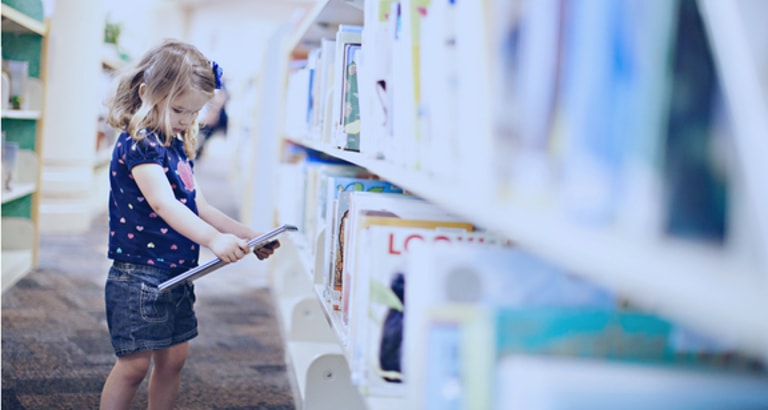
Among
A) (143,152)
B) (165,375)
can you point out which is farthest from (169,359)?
(143,152)

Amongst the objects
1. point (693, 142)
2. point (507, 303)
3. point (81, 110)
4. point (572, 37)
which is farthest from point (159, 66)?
point (81, 110)

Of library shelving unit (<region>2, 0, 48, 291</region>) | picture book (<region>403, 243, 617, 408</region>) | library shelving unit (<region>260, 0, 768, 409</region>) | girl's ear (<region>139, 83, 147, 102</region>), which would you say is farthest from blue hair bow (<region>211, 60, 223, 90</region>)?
library shelving unit (<region>2, 0, 48, 291</region>)

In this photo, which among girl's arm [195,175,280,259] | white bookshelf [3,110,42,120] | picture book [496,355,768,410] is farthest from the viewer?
white bookshelf [3,110,42,120]

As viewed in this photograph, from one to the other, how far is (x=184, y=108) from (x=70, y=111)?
3.67 meters

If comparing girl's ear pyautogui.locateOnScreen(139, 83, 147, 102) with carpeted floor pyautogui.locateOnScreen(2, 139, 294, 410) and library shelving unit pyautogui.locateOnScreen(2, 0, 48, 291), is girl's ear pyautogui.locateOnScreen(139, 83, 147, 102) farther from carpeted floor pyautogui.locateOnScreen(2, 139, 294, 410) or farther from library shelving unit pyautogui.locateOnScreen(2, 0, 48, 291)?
library shelving unit pyautogui.locateOnScreen(2, 0, 48, 291)

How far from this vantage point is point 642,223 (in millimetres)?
588

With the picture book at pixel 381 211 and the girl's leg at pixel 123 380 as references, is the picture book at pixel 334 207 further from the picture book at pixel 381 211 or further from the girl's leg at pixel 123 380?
the girl's leg at pixel 123 380

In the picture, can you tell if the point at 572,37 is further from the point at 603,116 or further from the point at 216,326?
the point at 216,326

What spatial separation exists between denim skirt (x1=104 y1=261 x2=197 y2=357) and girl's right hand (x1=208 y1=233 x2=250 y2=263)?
0.21m

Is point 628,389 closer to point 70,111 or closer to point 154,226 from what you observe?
point 154,226

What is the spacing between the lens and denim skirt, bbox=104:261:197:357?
181 centimetres

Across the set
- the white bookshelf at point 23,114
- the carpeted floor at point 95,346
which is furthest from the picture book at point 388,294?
the white bookshelf at point 23,114

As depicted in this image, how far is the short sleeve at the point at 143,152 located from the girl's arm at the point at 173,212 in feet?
0.04

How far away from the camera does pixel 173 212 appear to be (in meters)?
1.75
